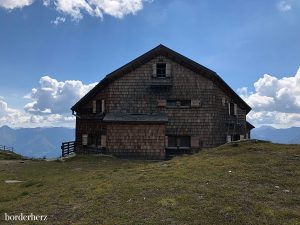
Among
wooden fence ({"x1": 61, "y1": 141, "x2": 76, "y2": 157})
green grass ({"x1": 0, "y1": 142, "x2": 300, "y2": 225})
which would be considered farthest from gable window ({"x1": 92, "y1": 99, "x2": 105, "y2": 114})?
green grass ({"x1": 0, "y1": 142, "x2": 300, "y2": 225})

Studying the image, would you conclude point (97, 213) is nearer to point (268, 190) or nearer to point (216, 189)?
point (216, 189)

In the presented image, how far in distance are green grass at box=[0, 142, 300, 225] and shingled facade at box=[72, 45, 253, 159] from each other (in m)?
15.3

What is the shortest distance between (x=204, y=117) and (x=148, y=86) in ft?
20.7

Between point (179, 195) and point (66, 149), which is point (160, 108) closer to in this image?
point (66, 149)

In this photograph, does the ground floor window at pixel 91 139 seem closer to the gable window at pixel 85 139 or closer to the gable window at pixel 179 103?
the gable window at pixel 85 139

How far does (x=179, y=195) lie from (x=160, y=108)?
23.1 m

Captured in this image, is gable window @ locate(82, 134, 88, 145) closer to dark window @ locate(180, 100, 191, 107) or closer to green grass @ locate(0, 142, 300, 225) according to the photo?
dark window @ locate(180, 100, 191, 107)

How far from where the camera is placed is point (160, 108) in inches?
1400

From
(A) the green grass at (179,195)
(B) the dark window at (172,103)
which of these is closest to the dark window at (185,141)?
(B) the dark window at (172,103)

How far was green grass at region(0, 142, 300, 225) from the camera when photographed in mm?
10742

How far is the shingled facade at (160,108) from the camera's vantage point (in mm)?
34344

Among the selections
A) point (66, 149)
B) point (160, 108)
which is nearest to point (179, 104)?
point (160, 108)

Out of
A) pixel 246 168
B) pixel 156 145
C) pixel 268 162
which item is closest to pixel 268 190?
pixel 246 168

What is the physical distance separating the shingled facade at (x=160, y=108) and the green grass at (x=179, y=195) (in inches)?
602
